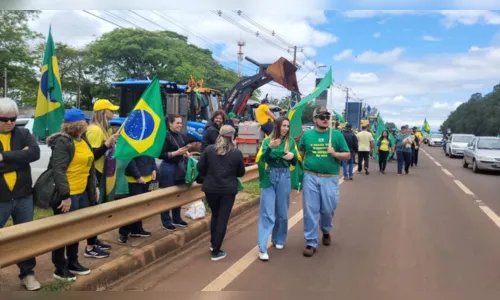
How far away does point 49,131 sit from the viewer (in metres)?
4.79

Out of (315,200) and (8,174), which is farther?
(315,200)

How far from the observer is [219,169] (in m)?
5.27

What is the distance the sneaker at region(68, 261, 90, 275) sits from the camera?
4309 mm

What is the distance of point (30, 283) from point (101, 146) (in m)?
1.57

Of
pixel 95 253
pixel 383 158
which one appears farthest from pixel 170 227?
pixel 383 158

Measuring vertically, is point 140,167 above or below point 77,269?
above

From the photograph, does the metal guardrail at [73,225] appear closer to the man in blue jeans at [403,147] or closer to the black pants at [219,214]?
the black pants at [219,214]

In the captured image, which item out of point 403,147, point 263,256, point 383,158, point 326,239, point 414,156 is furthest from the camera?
point 414,156

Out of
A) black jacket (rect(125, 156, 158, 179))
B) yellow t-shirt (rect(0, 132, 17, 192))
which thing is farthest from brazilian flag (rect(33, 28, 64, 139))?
black jacket (rect(125, 156, 158, 179))

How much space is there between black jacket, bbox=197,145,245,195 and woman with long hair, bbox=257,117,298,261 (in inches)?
15.4

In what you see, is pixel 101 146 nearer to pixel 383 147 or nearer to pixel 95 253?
pixel 95 253

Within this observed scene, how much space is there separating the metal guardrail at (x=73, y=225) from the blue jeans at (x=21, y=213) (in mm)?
265

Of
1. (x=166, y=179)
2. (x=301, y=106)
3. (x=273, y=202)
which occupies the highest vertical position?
(x=301, y=106)

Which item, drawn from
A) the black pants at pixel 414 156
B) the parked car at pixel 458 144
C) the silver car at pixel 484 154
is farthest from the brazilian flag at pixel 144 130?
the parked car at pixel 458 144
